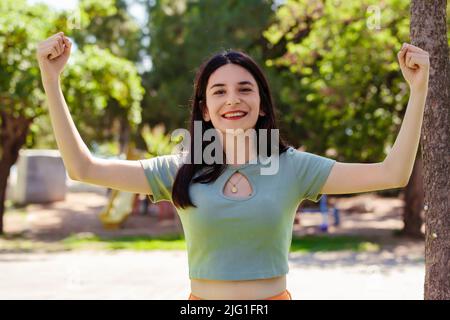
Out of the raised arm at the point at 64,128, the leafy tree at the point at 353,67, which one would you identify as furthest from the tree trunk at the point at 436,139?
the leafy tree at the point at 353,67

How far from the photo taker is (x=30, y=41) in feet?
40.5

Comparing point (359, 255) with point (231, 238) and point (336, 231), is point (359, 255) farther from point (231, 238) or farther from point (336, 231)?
point (231, 238)

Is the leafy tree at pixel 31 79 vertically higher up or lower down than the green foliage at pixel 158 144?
higher up

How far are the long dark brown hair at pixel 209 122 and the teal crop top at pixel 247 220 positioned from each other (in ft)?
0.09

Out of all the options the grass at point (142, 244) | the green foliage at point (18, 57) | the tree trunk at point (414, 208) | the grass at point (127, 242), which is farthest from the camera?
the tree trunk at point (414, 208)

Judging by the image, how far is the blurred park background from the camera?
28.7 feet

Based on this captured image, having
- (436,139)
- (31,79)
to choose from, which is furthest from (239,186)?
(31,79)

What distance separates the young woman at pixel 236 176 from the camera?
5.88 ft

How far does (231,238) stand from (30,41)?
11416 millimetres

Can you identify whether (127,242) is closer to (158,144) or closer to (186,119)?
(158,144)

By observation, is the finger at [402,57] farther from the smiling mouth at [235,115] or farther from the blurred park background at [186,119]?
the blurred park background at [186,119]

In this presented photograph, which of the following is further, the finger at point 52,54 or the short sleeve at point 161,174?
the short sleeve at point 161,174

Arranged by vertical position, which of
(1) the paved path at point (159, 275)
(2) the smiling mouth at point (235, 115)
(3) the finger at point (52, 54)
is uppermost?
(3) the finger at point (52, 54)
